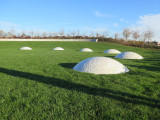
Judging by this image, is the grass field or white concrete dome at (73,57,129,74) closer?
the grass field

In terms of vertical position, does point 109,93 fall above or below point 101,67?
below

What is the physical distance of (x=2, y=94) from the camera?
428 cm

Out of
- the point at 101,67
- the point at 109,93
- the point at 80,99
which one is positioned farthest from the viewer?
the point at 101,67

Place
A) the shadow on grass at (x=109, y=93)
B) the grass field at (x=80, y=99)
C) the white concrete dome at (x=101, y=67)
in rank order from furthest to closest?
the white concrete dome at (x=101, y=67), the shadow on grass at (x=109, y=93), the grass field at (x=80, y=99)

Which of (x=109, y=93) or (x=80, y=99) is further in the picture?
(x=109, y=93)

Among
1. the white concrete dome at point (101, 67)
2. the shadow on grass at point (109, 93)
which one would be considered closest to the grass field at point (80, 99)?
the shadow on grass at point (109, 93)

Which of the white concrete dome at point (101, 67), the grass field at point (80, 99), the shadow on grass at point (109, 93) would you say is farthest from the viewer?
the white concrete dome at point (101, 67)

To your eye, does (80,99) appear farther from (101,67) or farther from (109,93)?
(101,67)

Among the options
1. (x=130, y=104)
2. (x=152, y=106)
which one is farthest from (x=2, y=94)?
(x=152, y=106)

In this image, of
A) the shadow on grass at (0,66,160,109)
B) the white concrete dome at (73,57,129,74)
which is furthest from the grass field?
the white concrete dome at (73,57,129,74)

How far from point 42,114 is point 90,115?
1.12 m

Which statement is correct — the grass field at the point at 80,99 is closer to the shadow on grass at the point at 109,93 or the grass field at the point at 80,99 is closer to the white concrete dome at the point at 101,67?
the shadow on grass at the point at 109,93

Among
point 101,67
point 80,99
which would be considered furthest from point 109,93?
point 101,67

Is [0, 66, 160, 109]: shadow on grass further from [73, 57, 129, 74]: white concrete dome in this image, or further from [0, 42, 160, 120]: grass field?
[73, 57, 129, 74]: white concrete dome
